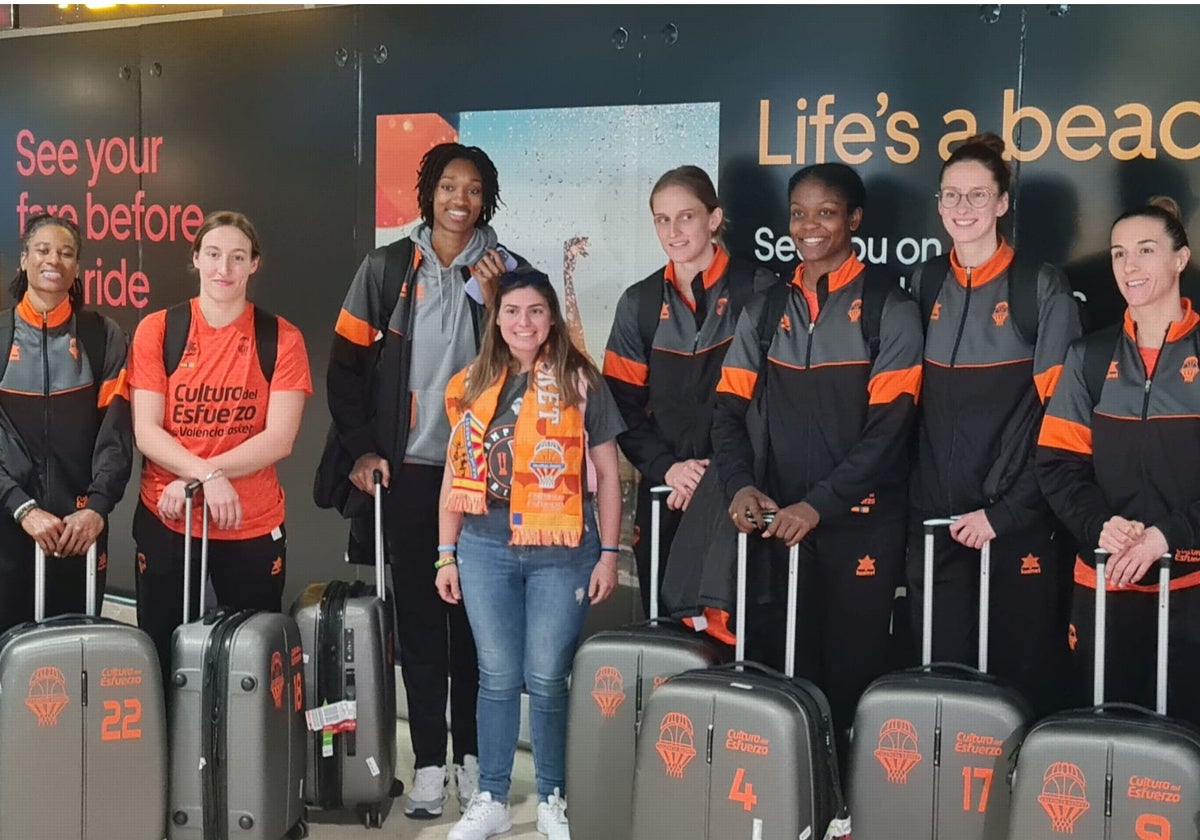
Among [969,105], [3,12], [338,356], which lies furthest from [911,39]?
[3,12]

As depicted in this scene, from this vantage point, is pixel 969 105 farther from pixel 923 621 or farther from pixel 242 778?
pixel 242 778

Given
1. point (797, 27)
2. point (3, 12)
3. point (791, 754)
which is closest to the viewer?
point (791, 754)

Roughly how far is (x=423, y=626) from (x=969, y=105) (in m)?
2.13

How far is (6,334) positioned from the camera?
385 centimetres

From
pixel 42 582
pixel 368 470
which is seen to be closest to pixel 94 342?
pixel 42 582

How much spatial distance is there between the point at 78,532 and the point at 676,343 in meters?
1.67

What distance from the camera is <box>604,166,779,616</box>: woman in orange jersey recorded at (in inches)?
151

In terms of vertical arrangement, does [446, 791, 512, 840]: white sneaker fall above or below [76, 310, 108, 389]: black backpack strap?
below

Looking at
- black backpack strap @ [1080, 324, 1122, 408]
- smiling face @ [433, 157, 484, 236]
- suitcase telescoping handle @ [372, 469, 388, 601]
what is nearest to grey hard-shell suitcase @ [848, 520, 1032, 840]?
black backpack strap @ [1080, 324, 1122, 408]

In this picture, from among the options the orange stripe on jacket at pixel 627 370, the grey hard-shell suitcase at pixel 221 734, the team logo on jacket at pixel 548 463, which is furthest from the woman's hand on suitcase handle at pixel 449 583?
the orange stripe on jacket at pixel 627 370

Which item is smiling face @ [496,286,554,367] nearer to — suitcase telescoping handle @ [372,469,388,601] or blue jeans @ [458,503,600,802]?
blue jeans @ [458,503,600,802]

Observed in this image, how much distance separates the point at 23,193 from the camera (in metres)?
5.71

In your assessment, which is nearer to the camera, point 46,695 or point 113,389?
point 46,695

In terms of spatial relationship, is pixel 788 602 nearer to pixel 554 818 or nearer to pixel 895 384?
pixel 895 384
